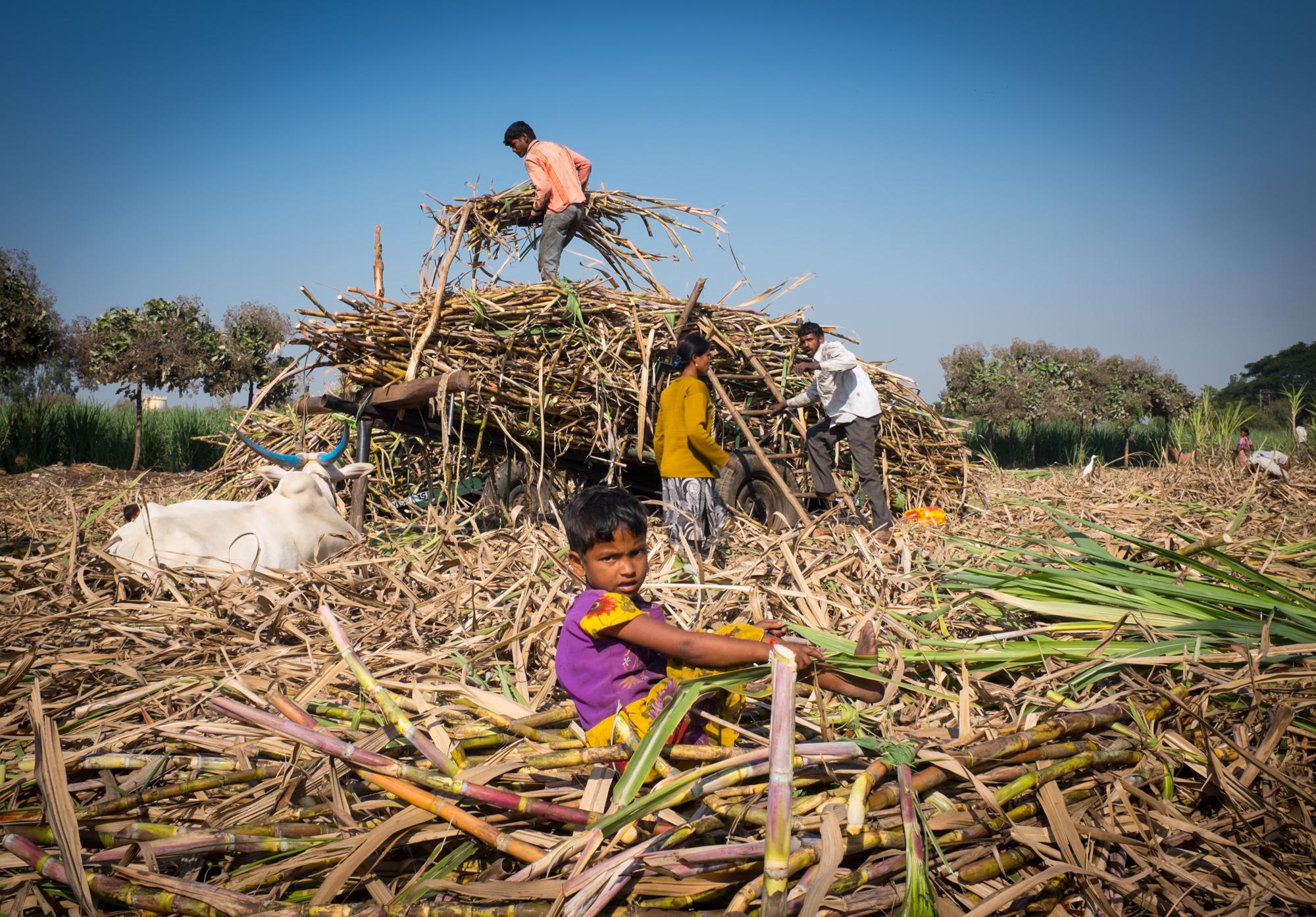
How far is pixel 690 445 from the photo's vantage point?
4609 millimetres

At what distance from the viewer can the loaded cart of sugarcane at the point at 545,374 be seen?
4.70 meters

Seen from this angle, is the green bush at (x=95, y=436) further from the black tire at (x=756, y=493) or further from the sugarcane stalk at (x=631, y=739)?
the sugarcane stalk at (x=631, y=739)

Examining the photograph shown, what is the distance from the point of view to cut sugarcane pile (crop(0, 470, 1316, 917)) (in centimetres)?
140

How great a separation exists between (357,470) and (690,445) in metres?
1.99

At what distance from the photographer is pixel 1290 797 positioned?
167cm

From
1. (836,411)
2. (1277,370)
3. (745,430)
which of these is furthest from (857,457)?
(1277,370)

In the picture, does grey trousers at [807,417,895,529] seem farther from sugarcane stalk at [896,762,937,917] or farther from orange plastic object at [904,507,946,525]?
sugarcane stalk at [896,762,937,917]

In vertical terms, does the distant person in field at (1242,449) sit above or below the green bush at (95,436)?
below

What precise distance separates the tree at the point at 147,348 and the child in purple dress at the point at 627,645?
17605 millimetres

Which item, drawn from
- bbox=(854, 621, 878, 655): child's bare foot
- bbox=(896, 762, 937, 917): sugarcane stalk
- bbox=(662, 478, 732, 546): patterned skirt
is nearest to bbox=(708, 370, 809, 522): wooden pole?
bbox=(662, 478, 732, 546): patterned skirt

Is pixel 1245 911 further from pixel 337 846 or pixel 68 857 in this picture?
pixel 68 857

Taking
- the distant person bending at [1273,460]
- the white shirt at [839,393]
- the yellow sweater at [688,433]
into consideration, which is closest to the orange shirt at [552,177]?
the yellow sweater at [688,433]

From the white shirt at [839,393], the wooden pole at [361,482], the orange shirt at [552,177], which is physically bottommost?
the wooden pole at [361,482]

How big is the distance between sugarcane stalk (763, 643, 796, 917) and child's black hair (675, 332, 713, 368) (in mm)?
3447
